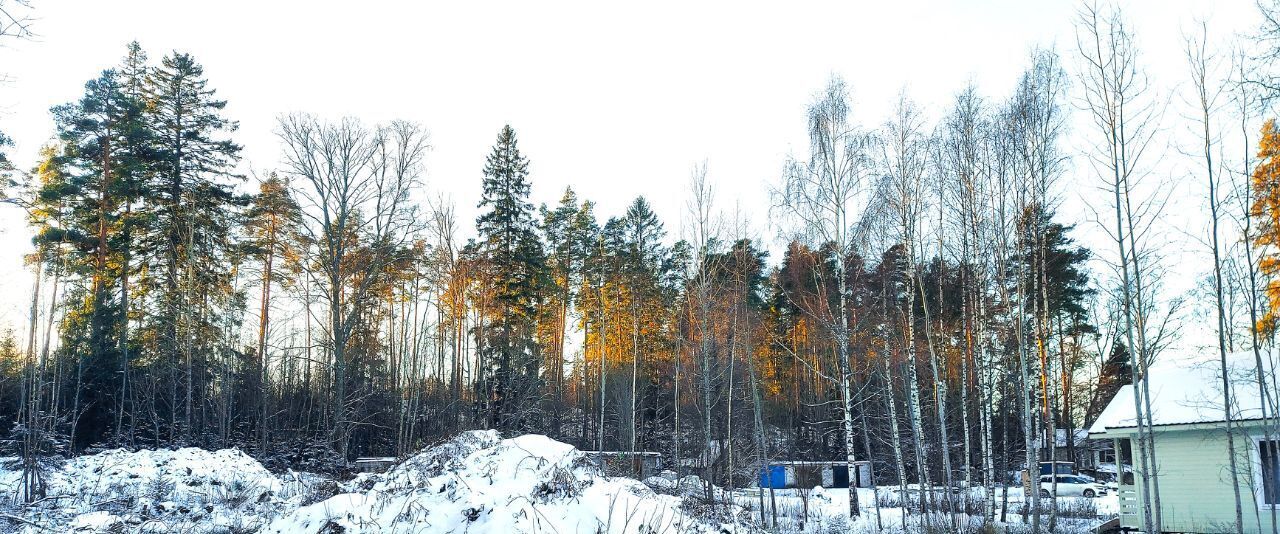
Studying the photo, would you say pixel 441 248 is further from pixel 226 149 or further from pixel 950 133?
pixel 950 133

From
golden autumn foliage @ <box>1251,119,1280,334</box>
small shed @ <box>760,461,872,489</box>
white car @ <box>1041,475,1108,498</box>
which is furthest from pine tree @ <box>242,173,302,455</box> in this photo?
white car @ <box>1041,475,1108,498</box>

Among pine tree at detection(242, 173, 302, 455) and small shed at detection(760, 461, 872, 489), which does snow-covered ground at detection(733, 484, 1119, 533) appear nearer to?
small shed at detection(760, 461, 872, 489)

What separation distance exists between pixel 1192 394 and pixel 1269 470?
1882mm

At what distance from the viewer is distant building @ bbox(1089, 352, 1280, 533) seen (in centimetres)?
1243

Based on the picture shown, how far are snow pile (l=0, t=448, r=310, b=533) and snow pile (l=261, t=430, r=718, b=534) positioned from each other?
3.04 meters

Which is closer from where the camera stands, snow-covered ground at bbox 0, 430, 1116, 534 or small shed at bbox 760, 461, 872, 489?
snow-covered ground at bbox 0, 430, 1116, 534

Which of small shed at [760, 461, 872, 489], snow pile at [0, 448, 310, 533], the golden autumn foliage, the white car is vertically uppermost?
the golden autumn foliage

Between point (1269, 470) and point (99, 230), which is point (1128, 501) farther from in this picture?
point (99, 230)

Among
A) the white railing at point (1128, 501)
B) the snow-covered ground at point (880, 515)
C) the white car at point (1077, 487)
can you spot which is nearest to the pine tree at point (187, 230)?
the snow-covered ground at point (880, 515)

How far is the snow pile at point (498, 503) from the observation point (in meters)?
6.91

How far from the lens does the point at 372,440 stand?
26.7 metres

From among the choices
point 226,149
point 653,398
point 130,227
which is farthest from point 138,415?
point 653,398

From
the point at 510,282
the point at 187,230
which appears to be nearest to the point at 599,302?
the point at 510,282

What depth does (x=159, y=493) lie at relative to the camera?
1381cm
